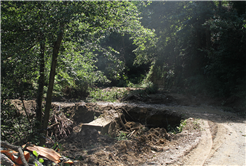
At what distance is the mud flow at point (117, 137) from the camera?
3.96m

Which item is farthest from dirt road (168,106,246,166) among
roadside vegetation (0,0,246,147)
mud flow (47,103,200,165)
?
roadside vegetation (0,0,246,147)

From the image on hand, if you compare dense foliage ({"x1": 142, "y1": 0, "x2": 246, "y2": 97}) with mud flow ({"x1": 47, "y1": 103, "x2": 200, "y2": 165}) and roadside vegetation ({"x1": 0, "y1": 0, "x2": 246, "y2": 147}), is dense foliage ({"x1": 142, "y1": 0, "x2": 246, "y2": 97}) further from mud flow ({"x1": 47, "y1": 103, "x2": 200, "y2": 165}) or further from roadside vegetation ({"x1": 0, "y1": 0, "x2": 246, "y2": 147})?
mud flow ({"x1": 47, "y1": 103, "x2": 200, "y2": 165})

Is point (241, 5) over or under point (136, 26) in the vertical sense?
over

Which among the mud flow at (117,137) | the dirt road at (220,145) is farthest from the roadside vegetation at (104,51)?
the dirt road at (220,145)

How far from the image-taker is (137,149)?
4.50 metres

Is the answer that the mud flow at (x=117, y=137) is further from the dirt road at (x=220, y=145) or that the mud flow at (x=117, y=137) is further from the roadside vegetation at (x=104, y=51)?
the roadside vegetation at (x=104, y=51)

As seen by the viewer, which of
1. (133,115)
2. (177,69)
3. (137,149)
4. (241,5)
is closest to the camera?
(137,149)

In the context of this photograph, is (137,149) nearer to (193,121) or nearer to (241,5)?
(193,121)

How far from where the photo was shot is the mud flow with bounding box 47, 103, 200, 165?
A: 156 inches

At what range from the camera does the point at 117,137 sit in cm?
593

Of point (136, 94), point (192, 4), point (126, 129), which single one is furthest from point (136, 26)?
point (192, 4)

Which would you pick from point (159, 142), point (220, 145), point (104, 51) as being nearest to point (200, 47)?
point (220, 145)

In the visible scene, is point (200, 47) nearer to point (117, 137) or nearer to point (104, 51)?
point (117, 137)

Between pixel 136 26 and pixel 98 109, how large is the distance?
4890 mm
